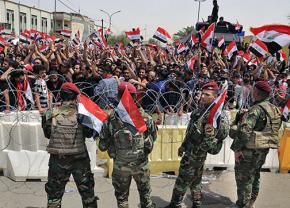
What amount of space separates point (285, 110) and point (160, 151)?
7.13 feet

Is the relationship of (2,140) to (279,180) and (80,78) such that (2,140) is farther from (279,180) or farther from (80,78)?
(279,180)

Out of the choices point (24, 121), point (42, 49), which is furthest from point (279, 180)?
point (42, 49)

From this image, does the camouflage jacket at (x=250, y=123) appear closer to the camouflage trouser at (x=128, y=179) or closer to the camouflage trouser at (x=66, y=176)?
the camouflage trouser at (x=128, y=179)

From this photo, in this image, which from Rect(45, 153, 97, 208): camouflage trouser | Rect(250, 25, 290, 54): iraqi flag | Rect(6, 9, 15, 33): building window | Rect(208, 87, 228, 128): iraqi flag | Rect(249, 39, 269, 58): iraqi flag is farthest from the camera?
Rect(6, 9, 15, 33): building window

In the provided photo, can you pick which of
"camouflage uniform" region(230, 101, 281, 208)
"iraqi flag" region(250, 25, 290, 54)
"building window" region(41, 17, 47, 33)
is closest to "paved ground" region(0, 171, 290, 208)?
"camouflage uniform" region(230, 101, 281, 208)

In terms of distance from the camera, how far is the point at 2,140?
248 inches

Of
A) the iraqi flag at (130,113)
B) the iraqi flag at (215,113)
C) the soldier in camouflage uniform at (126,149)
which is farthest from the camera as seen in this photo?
the iraqi flag at (215,113)

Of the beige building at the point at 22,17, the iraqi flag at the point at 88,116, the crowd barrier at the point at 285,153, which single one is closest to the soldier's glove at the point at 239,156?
the iraqi flag at the point at 88,116

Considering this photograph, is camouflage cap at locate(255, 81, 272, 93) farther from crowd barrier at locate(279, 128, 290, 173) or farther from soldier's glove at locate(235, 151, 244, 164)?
crowd barrier at locate(279, 128, 290, 173)

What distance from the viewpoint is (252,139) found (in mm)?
4723

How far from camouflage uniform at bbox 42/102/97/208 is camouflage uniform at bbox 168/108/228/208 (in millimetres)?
1166

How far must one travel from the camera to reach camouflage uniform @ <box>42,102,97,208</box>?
4.32 metres

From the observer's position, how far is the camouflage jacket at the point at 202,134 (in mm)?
4684

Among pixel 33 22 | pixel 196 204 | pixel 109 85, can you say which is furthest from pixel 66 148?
pixel 33 22
